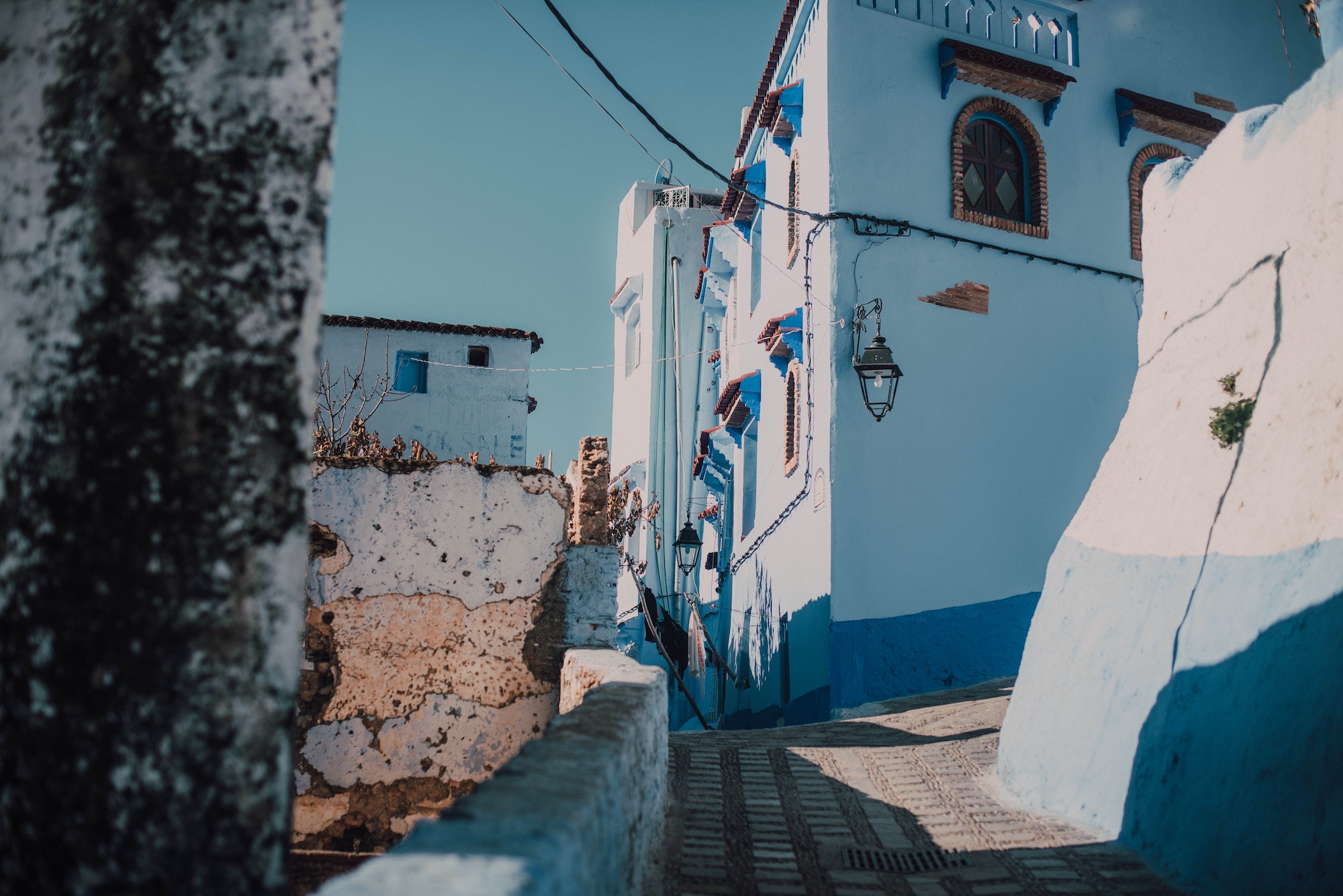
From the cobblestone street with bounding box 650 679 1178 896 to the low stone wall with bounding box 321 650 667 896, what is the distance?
0.86 m

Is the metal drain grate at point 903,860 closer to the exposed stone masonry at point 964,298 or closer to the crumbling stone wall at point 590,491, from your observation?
the crumbling stone wall at point 590,491

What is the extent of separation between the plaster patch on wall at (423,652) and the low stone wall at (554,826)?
2.30m

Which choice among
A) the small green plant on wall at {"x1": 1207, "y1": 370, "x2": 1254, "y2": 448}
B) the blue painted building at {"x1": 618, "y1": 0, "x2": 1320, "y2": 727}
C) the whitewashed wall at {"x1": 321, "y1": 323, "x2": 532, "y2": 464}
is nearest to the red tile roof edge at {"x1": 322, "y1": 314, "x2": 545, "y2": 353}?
the whitewashed wall at {"x1": 321, "y1": 323, "x2": 532, "y2": 464}

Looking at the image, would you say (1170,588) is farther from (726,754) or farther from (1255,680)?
(726,754)

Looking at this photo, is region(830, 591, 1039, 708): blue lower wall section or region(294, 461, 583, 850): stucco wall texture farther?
region(830, 591, 1039, 708): blue lower wall section

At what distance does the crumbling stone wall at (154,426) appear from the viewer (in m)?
1.24

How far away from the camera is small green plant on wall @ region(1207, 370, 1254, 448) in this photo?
446 centimetres


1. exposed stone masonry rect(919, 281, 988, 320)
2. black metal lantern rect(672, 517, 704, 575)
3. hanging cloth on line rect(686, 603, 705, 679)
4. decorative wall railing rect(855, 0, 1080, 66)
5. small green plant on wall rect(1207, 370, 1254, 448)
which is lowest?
hanging cloth on line rect(686, 603, 705, 679)

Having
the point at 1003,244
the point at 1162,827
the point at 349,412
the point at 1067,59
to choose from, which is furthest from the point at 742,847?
the point at 349,412

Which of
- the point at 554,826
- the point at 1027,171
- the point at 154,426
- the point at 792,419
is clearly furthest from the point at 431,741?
the point at 1027,171

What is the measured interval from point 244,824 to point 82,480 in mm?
519

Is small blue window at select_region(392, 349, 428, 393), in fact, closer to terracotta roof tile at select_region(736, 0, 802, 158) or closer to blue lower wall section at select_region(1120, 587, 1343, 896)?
terracotta roof tile at select_region(736, 0, 802, 158)

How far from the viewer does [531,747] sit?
94.8 inches

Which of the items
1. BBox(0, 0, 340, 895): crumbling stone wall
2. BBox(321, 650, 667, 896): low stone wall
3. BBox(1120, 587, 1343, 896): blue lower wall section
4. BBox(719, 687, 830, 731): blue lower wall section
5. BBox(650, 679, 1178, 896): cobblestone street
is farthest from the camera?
BBox(719, 687, 830, 731): blue lower wall section
